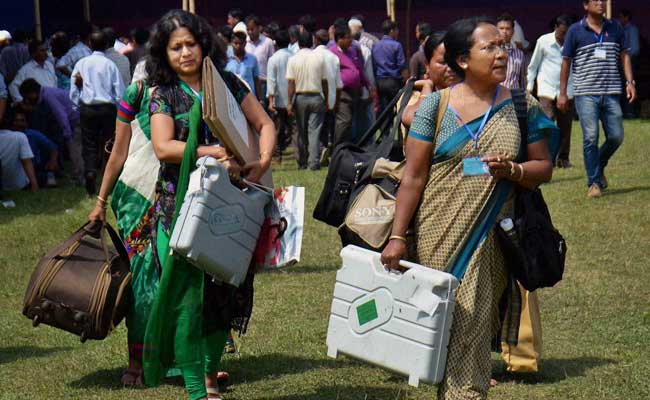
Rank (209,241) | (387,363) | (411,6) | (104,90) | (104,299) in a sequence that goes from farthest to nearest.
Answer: (411,6) < (104,90) < (104,299) < (209,241) < (387,363)

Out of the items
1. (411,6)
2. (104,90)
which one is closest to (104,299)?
(104,90)

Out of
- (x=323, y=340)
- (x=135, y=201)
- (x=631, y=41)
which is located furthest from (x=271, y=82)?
(x=135, y=201)

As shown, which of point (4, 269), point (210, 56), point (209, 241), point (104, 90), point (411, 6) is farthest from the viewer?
point (411, 6)

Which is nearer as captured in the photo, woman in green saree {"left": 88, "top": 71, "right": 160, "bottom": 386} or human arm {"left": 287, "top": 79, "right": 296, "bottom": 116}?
woman in green saree {"left": 88, "top": 71, "right": 160, "bottom": 386}

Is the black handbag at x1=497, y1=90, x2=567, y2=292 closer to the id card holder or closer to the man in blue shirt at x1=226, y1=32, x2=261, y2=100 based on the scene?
the id card holder

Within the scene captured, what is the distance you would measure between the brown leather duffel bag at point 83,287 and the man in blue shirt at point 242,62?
9.99 m

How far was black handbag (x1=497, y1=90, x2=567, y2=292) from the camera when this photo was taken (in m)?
4.47

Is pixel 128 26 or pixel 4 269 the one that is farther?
pixel 128 26

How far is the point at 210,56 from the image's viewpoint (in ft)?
17.2

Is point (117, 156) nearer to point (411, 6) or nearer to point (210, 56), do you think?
point (210, 56)

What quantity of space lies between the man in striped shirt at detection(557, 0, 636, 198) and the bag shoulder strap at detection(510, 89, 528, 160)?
7037 millimetres

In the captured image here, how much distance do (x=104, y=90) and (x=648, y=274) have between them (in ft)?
24.2

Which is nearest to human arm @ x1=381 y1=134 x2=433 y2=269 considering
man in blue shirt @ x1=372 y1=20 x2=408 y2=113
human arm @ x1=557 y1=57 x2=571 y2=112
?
human arm @ x1=557 y1=57 x2=571 y2=112

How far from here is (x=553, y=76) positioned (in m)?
14.3
